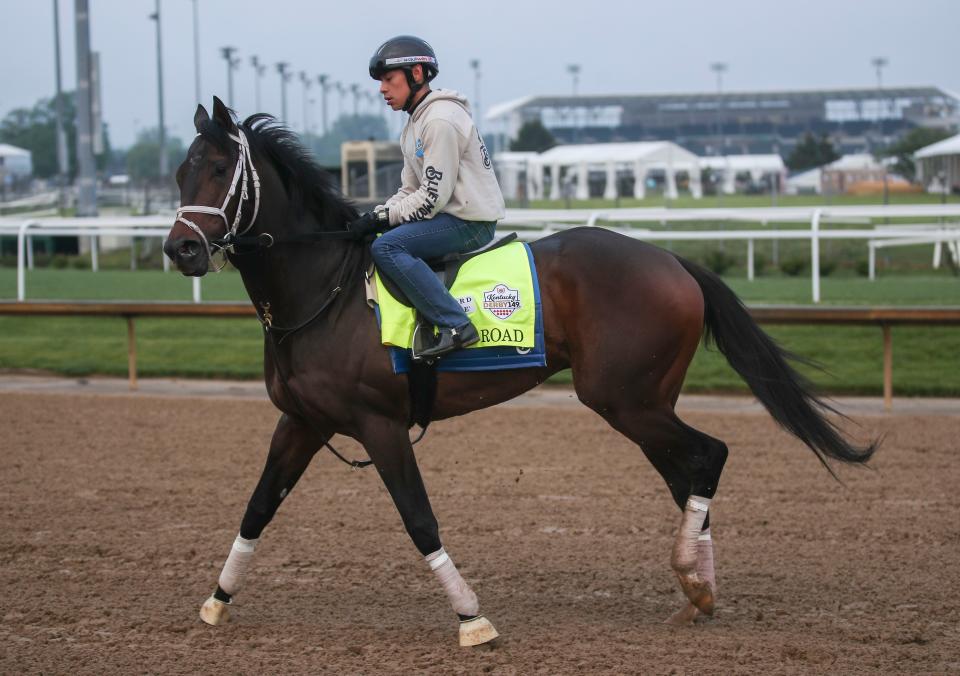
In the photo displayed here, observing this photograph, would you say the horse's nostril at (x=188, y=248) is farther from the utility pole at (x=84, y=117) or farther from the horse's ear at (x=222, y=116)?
the utility pole at (x=84, y=117)

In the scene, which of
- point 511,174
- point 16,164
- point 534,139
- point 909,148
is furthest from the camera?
point 534,139

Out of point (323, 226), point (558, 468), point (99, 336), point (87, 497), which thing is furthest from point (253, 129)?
point (99, 336)

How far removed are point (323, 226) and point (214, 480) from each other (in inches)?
132

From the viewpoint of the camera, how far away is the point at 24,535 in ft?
21.4

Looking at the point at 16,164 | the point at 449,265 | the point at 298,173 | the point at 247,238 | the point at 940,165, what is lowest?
the point at 449,265

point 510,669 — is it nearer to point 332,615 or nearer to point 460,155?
point 332,615

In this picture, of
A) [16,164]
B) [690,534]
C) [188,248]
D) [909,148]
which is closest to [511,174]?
[909,148]

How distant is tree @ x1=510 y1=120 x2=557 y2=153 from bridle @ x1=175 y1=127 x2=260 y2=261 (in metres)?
46.1

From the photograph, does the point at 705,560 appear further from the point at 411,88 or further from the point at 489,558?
the point at 411,88

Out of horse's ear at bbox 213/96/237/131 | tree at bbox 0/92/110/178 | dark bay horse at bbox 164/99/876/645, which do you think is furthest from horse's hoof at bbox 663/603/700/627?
tree at bbox 0/92/110/178

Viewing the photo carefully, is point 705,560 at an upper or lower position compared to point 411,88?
lower

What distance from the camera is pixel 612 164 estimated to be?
3800 cm

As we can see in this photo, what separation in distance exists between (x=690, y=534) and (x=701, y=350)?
27.7 feet

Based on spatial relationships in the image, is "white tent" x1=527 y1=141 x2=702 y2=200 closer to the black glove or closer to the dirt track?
the dirt track
